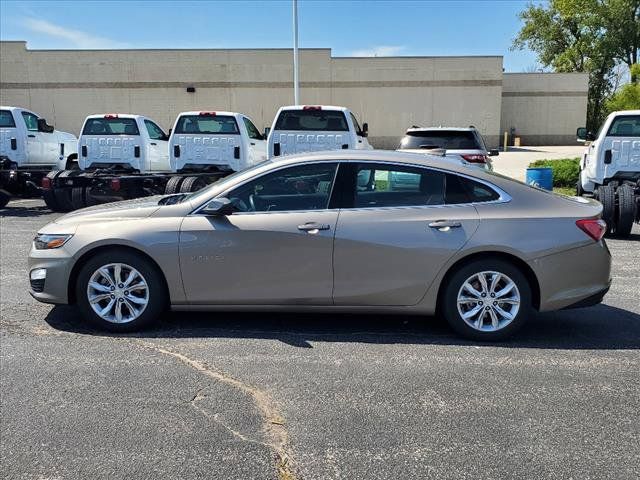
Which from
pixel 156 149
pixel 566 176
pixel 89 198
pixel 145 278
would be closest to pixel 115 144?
pixel 156 149

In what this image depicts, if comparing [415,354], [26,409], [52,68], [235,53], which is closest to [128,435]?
[26,409]

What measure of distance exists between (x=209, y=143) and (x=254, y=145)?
114 centimetres

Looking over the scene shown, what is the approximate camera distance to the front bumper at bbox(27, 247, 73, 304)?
16.4 ft

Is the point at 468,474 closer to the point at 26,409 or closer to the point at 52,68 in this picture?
the point at 26,409

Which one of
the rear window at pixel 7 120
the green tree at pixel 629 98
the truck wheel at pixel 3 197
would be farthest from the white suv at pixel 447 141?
the green tree at pixel 629 98

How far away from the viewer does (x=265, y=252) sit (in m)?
4.86

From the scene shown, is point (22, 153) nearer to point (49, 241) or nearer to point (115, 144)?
point (115, 144)

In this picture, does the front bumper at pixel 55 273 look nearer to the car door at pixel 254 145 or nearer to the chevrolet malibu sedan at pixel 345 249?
the chevrolet malibu sedan at pixel 345 249

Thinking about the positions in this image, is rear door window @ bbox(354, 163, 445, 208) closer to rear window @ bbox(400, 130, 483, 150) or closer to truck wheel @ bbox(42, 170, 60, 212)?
rear window @ bbox(400, 130, 483, 150)

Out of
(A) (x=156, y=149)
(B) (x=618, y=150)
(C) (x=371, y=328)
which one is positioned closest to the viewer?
(C) (x=371, y=328)

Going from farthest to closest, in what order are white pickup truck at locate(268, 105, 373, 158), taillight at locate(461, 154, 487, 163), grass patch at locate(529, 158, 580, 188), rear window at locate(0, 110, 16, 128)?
grass patch at locate(529, 158, 580, 188)
rear window at locate(0, 110, 16, 128)
white pickup truck at locate(268, 105, 373, 158)
taillight at locate(461, 154, 487, 163)

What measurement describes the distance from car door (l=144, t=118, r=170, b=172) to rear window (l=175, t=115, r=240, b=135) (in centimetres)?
123

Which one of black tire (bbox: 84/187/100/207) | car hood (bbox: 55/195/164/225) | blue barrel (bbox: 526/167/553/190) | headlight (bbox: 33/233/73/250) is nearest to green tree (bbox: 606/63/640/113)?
blue barrel (bbox: 526/167/553/190)

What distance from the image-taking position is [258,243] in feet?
15.9
